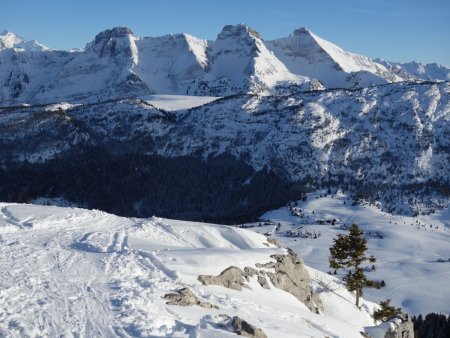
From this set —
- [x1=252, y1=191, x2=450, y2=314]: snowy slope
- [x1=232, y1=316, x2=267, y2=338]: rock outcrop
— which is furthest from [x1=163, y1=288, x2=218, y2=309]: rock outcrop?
[x1=252, y1=191, x2=450, y2=314]: snowy slope

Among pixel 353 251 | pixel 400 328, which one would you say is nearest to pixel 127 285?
pixel 400 328

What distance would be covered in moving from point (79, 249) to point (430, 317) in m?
76.3

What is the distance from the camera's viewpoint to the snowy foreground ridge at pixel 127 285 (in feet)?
75.8

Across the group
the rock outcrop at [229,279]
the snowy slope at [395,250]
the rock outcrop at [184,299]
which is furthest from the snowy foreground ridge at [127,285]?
the snowy slope at [395,250]

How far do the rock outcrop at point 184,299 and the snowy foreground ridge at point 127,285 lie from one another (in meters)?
0.34

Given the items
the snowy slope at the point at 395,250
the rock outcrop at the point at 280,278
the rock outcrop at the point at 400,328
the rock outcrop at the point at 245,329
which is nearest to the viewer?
the rock outcrop at the point at 245,329

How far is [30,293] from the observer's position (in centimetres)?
2583

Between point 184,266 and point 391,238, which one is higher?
point 184,266

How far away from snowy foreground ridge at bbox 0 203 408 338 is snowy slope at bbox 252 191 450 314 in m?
66.2

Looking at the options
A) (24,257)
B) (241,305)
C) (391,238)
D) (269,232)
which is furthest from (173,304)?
(391,238)

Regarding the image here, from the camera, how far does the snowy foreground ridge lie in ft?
75.8

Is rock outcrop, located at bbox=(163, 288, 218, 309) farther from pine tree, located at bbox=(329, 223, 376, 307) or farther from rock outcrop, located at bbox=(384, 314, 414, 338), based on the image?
pine tree, located at bbox=(329, 223, 376, 307)

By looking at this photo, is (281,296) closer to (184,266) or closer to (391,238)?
(184,266)

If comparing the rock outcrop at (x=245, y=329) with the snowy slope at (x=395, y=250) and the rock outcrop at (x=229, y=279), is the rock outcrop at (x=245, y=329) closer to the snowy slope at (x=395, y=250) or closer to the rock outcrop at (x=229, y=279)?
the rock outcrop at (x=229, y=279)
